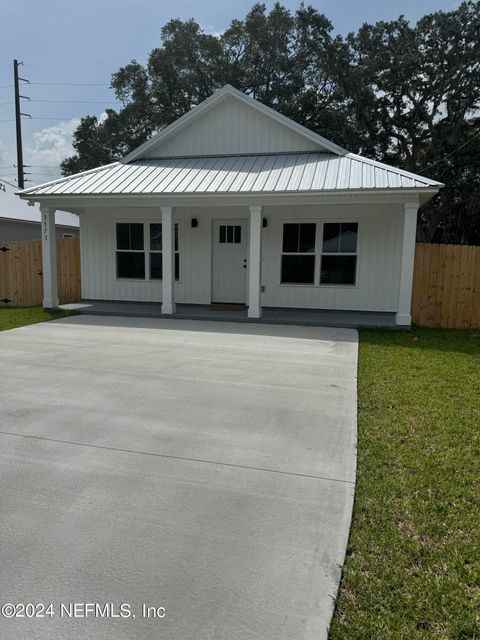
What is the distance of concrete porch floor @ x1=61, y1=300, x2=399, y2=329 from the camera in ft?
32.3

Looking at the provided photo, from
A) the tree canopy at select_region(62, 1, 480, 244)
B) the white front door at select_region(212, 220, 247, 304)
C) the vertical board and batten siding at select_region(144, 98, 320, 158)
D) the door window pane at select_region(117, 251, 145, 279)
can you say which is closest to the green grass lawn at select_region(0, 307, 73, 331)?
the door window pane at select_region(117, 251, 145, 279)

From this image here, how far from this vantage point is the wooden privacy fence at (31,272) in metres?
13.1

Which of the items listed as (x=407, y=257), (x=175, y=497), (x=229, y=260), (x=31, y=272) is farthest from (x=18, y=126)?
(x=175, y=497)

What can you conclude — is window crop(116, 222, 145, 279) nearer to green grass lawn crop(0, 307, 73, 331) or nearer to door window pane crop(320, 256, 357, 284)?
green grass lawn crop(0, 307, 73, 331)

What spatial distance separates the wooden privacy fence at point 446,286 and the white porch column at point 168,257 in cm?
542

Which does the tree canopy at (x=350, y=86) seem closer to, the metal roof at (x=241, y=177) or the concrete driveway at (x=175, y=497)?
the metal roof at (x=241, y=177)

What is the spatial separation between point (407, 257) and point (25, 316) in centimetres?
854

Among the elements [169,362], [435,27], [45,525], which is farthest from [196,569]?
[435,27]

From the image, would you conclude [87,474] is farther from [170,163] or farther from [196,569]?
[170,163]

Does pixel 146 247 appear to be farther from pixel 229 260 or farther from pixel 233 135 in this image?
pixel 233 135

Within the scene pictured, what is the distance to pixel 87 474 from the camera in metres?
3.26

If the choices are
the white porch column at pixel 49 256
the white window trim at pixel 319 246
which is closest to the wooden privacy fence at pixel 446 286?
the white window trim at pixel 319 246

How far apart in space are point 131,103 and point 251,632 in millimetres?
27439

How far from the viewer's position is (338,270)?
37.1ft
